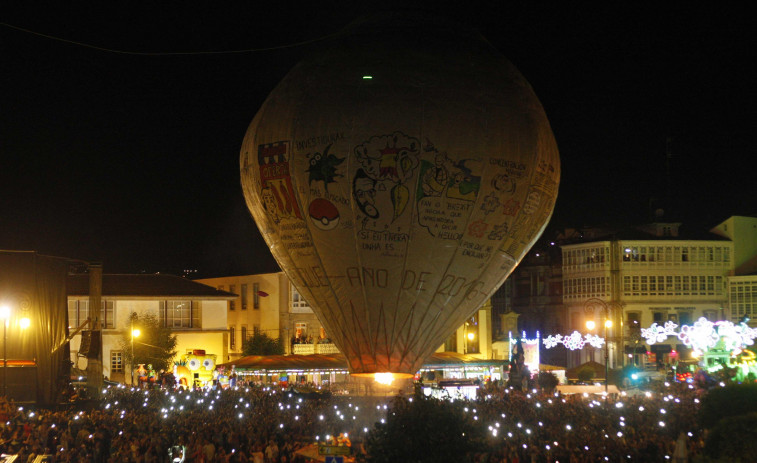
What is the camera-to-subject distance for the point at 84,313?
53.1 meters

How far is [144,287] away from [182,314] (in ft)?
9.06

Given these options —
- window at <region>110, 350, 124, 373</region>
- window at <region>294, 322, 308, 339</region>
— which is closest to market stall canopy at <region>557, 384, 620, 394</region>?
window at <region>294, 322, 308, 339</region>

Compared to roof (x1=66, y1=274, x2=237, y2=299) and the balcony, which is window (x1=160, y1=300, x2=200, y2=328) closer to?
roof (x1=66, y1=274, x2=237, y2=299)

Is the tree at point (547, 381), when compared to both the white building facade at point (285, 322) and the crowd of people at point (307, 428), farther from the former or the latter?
the white building facade at point (285, 322)

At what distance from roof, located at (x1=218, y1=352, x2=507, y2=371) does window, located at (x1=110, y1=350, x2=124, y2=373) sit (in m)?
6.23

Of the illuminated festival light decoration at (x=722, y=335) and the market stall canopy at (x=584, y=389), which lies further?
the market stall canopy at (x=584, y=389)

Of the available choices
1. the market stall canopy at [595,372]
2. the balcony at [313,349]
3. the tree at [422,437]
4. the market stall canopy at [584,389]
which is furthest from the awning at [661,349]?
the tree at [422,437]

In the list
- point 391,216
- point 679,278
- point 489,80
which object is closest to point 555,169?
point 489,80

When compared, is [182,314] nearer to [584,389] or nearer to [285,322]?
[285,322]

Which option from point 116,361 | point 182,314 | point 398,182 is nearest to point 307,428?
point 398,182

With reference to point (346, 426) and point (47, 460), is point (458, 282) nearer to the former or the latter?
point (346, 426)

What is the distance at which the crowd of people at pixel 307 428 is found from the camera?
64.7 feet

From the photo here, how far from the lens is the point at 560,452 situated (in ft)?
63.5

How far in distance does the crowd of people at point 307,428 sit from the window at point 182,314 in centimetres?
2373
